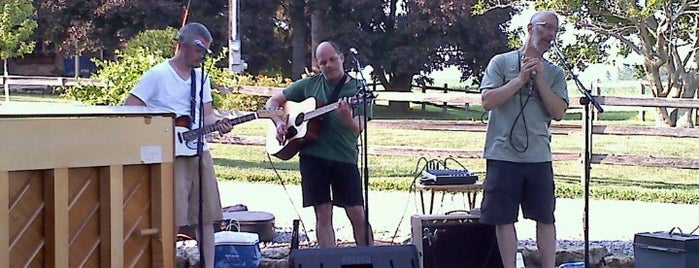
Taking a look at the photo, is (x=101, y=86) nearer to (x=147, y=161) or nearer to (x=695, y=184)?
(x=695, y=184)

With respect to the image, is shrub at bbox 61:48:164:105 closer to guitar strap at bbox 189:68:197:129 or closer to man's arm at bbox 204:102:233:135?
man's arm at bbox 204:102:233:135

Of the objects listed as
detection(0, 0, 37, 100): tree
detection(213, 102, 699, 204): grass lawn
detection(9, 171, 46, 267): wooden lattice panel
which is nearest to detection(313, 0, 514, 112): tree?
detection(0, 0, 37, 100): tree

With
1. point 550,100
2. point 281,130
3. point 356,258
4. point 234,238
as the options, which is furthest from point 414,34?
point 356,258

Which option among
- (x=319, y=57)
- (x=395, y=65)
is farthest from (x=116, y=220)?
(x=395, y=65)

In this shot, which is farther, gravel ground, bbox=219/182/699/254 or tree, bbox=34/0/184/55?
tree, bbox=34/0/184/55

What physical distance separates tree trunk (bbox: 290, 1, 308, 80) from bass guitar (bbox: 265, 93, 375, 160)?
23917mm

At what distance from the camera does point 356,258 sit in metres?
4.05

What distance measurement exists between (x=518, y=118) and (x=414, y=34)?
77.0ft

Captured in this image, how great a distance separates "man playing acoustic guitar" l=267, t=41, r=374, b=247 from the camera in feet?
17.4

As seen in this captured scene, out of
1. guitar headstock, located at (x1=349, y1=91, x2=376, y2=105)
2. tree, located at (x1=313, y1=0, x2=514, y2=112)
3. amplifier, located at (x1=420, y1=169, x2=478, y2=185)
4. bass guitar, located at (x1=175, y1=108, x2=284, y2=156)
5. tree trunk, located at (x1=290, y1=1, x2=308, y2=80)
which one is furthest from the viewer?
tree trunk, located at (x1=290, y1=1, x2=308, y2=80)

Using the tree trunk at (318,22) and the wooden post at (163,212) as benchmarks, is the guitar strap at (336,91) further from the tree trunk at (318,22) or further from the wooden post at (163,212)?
the tree trunk at (318,22)

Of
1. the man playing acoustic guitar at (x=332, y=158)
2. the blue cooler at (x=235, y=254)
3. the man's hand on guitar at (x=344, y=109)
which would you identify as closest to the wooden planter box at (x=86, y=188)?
the blue cooler at (x=235, y=254)

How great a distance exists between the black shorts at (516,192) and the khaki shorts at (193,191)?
A: 1.32 metres

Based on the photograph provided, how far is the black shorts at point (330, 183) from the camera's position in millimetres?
5375
